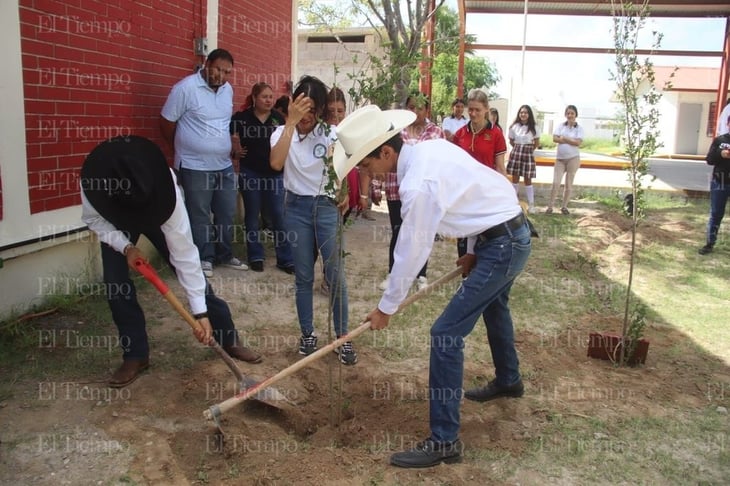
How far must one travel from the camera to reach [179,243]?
334cm

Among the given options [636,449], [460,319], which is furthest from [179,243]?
[636,449]

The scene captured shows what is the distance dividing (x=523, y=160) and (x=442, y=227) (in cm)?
736

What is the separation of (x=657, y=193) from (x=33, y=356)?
13.1 metres

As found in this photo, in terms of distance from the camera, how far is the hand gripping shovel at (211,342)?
3.18 metres

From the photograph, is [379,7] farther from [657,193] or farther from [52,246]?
[657,193]

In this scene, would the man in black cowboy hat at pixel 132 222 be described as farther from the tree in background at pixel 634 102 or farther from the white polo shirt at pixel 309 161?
the tree in background at pixel 634 102

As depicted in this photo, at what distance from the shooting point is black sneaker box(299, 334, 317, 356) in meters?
4.27

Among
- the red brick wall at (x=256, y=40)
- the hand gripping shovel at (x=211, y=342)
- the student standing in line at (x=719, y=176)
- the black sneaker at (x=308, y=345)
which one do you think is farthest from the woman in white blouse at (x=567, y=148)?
the hand gripping shovel at (x=211, y=342)

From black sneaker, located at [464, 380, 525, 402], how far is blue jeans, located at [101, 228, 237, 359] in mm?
1628

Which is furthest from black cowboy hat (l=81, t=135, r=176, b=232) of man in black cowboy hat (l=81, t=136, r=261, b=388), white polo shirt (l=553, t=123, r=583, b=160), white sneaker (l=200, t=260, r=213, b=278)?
white polo shirt (l=553, t=123, r=583, b=160)

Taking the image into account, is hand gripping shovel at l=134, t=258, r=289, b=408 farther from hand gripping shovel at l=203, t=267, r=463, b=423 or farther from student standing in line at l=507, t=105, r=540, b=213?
student standing in line at l=507, t=105, r=540, b=213

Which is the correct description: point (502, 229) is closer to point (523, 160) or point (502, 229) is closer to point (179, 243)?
point (179, 243)

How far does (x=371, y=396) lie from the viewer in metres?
→ 3.89

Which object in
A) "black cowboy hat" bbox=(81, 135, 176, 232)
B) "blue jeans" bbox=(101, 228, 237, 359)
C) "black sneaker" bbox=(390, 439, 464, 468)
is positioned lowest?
"black sneaker" bbox=(390, 439, 464, 468)
